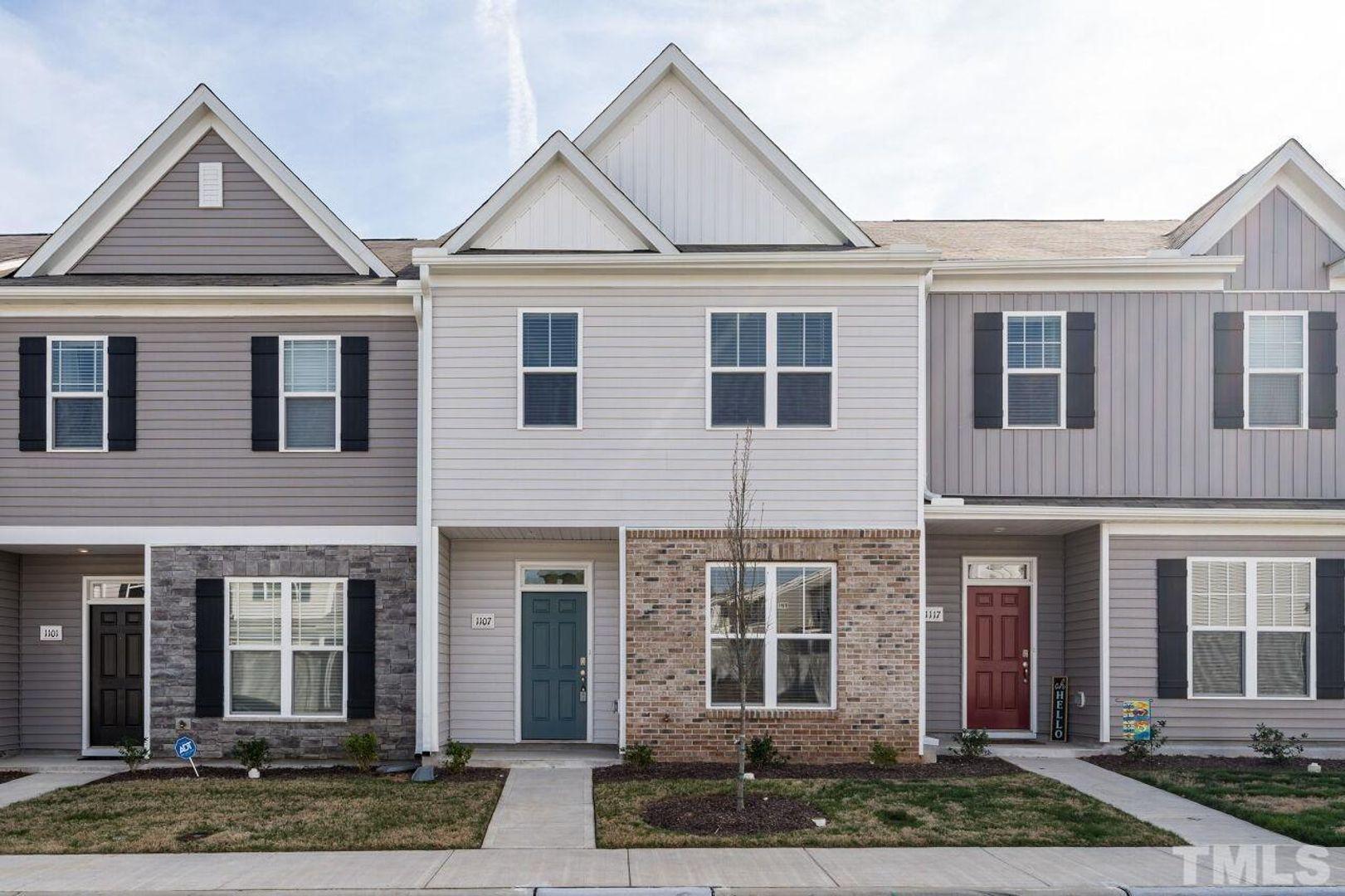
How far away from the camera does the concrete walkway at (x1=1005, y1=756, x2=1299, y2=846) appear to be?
32.4 ft

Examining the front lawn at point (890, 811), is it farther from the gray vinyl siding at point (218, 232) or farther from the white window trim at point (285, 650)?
the gray vinyl siding at point (218, 232)

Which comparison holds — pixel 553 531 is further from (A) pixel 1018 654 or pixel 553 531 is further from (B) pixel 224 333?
(A) pixel 1018 654

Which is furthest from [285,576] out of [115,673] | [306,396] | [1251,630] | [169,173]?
[1251,630]

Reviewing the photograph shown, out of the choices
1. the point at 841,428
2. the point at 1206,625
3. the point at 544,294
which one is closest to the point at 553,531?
the point at 544,294

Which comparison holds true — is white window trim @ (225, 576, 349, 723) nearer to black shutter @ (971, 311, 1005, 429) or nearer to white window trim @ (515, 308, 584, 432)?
white window trim @ (515, 308, 584, 432)

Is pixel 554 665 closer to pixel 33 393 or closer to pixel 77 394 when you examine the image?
pixel 77 394

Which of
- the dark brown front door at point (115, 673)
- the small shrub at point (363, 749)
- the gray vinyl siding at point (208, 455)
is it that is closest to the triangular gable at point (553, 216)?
the gray vinyl siding at point (208, 455)

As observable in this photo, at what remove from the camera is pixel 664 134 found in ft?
47.1

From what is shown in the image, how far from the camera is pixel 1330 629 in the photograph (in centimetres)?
1394

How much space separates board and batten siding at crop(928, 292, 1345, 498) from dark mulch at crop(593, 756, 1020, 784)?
3469 mm

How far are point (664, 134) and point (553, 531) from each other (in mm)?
Result: 5256

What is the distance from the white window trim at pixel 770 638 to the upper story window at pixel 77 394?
793 cm

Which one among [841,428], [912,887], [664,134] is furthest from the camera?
[664,134]

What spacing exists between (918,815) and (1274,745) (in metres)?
5.66
